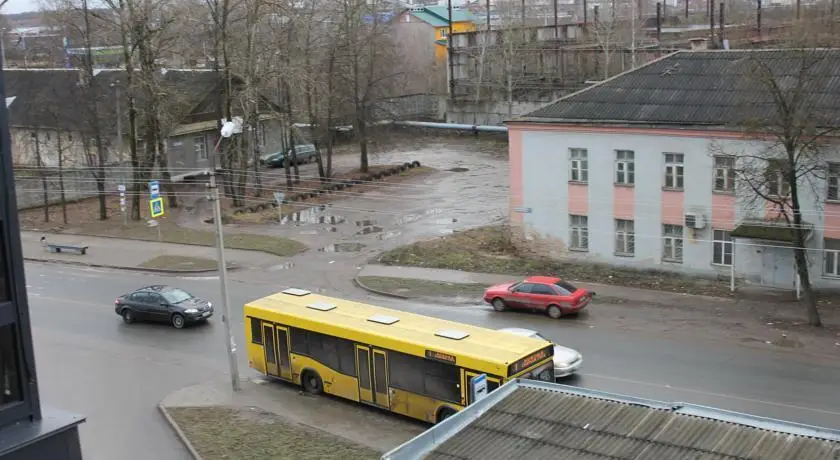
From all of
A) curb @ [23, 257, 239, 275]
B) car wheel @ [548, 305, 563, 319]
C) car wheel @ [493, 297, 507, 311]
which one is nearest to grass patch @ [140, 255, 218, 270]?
curb @ [23, 257, 239, 275]

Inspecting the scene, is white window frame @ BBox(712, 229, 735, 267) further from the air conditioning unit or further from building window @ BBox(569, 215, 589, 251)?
building window @ BBox(569, 215, 589, 251)

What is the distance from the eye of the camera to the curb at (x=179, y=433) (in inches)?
738

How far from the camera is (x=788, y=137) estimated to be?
2577 centimetres

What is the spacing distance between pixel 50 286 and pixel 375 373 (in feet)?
64.6

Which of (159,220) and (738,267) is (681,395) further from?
(159,220)

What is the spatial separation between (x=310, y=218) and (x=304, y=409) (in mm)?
25458

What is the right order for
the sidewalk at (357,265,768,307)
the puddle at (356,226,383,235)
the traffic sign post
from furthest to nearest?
the puddle at (356,226,383,235)
the sidewalk at (357,265,768,307)
the traffic sign post

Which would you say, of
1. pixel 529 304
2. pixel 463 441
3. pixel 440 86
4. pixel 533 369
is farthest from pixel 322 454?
pixel 440 86

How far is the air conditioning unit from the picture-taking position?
3134 centimetres

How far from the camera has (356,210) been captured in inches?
1871

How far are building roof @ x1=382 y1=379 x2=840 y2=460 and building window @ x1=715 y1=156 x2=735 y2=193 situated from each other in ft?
63.0

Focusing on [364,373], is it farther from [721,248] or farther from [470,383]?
[721,248]

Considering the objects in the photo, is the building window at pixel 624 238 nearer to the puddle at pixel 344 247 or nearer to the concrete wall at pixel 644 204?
the concrete wall at pixel 644 204

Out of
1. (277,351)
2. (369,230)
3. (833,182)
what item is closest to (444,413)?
(277,351)
